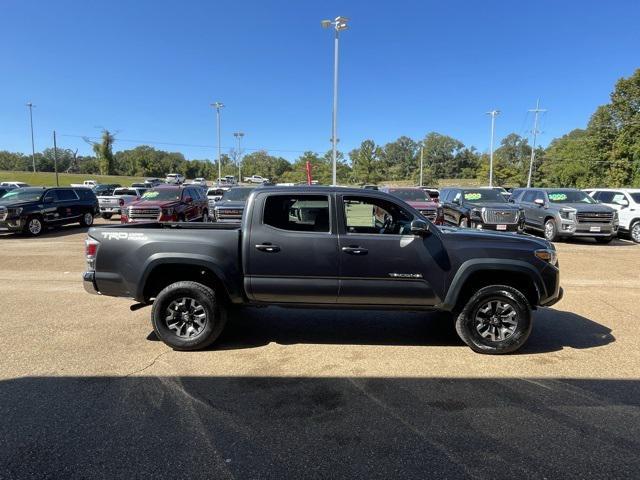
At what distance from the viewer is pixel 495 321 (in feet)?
15.3

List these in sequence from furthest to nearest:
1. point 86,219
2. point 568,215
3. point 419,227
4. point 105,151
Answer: point 105,151 → point 86,219 → point 568,215 → point 419,227

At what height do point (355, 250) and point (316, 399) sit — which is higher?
point (355, 250)

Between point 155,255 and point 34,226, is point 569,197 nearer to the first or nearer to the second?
point 155,255

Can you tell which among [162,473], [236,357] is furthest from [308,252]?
[162,473]

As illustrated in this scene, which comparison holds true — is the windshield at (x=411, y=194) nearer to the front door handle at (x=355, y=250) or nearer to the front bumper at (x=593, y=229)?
the front bumper at (x=593, y=229)

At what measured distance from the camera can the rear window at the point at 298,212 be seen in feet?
15.6

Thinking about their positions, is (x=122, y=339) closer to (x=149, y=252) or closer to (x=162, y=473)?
(x=149, y=252)

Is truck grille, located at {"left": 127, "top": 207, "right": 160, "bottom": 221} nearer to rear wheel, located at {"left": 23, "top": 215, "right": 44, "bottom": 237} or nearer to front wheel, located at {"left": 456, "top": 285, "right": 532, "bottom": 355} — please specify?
rear wheel, located at {"left": 23, "top": 215, "right": 44, "bottom": 237}

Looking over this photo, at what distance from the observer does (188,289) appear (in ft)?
15.2

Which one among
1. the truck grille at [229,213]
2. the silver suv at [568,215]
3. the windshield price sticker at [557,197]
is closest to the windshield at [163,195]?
the truck grille at [229,213]

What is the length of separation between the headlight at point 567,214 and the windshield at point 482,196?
6.53 ft

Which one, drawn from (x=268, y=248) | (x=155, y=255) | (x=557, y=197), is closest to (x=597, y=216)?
(x=557, y=197)

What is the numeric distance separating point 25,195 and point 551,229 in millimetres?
19247

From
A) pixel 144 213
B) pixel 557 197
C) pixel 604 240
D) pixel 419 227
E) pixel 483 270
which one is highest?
pixel 557 197
